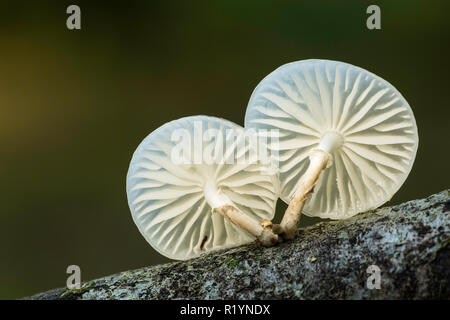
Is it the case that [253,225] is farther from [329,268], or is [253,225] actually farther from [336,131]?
[336,131]

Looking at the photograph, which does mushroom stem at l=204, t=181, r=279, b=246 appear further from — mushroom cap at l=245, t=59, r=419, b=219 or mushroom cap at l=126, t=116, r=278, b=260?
mushroom cap at l=245, t=59, r=419, b=219

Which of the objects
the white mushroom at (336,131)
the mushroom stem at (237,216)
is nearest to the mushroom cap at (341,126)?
the white mushroom at (336,131)

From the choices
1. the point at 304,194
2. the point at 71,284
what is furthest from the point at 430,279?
the point at 71,284

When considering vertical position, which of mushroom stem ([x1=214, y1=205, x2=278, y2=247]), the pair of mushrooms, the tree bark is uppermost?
the pair of mushrooms

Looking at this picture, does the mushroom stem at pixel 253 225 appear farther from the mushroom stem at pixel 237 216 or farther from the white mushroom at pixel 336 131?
Answer: the white mushroom at pixel 336 131

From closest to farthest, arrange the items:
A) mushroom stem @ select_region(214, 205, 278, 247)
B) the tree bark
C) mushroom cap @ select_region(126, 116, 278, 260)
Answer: the tree bark → mushroom stem @ select_region(214, 205, 278, 247) → mushroom cap @ select_region(126, 116, 278, 260)

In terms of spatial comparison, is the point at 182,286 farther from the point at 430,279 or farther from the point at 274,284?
the point at 430,279

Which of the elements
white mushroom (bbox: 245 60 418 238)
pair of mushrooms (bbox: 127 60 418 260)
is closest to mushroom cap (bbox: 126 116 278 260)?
pair of mushrooms (bbox: 127 60 418 260)
